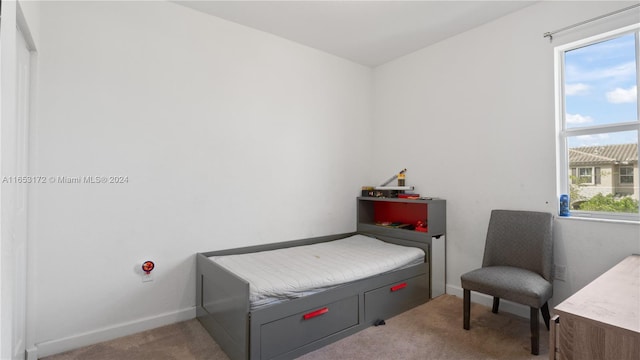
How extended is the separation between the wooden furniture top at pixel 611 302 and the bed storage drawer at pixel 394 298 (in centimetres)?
135

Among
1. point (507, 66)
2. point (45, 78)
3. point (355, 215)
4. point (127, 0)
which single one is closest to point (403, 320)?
point (355, 215)

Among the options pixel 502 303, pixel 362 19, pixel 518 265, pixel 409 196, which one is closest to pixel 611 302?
pixel 518 265

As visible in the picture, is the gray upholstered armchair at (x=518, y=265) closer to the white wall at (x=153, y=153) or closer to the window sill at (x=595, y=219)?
the window sill at (x=595, y=219)

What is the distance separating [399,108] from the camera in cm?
363

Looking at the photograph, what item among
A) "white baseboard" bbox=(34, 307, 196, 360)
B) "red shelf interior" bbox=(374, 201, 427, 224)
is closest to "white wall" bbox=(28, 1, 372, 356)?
"white baseboard" bbox=(34, 307, 196, 360)

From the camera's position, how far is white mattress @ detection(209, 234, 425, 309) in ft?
6.53

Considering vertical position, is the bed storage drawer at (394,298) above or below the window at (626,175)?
below

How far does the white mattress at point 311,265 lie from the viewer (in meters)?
1.99

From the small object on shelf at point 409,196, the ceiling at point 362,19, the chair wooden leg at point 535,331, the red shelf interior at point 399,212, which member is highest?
the ceiling at point 362,19

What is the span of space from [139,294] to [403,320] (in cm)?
207

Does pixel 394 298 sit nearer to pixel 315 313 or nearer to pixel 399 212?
pixel 315 313

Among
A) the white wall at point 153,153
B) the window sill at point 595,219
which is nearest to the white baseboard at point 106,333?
the white wall at point 153,153

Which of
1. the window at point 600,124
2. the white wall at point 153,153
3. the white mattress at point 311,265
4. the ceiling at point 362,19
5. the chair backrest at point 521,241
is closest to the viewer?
the white mattress at point 311,265

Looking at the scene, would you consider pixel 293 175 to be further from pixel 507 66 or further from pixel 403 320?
pixel 507 66
